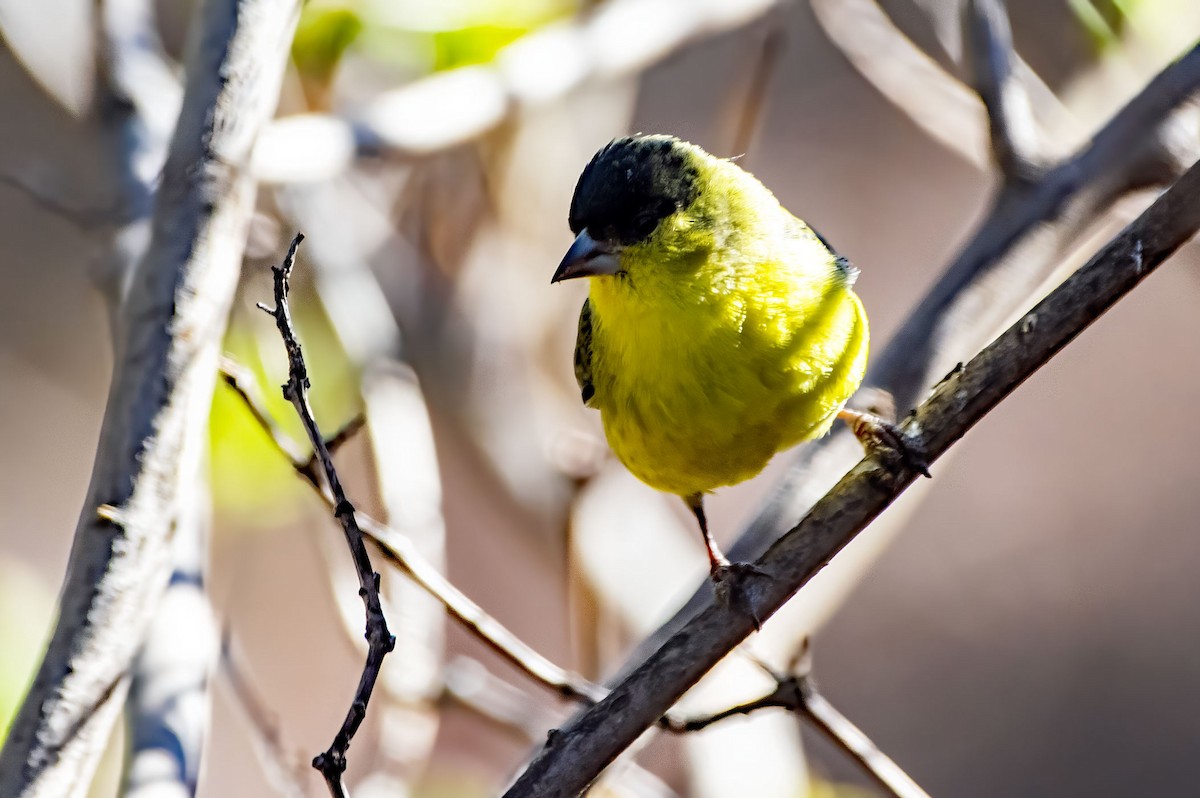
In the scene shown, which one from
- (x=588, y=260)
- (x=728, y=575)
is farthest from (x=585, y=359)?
(x=728, y=575)

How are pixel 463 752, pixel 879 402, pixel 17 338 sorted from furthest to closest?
pixel 463 752
pixel 17 338
pixel 879 402

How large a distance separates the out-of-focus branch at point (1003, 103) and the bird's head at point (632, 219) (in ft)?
2.31

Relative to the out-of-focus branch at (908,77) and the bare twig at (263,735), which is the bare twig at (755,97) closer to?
the out-of-focus branch at (908,77)

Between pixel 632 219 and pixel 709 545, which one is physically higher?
pixel 632 219

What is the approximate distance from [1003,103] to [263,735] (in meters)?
2.24

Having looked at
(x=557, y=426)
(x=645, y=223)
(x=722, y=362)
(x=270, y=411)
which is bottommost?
(x=722, y=362)

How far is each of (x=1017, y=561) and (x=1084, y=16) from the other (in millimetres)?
4336

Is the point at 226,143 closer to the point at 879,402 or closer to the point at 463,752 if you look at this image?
the point at 879,402

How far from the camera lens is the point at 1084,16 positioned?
311 centimetres

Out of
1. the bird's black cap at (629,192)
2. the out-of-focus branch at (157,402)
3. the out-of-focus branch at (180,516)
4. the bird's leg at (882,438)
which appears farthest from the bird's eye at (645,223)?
the out-of-focus branch at (180,516)

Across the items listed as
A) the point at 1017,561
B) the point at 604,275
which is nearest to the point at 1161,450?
the point at 1017,561

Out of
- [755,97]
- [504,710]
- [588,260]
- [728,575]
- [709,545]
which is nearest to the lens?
[728,575]

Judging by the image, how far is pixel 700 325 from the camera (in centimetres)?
258

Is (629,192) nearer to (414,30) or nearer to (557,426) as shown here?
(414,30)
